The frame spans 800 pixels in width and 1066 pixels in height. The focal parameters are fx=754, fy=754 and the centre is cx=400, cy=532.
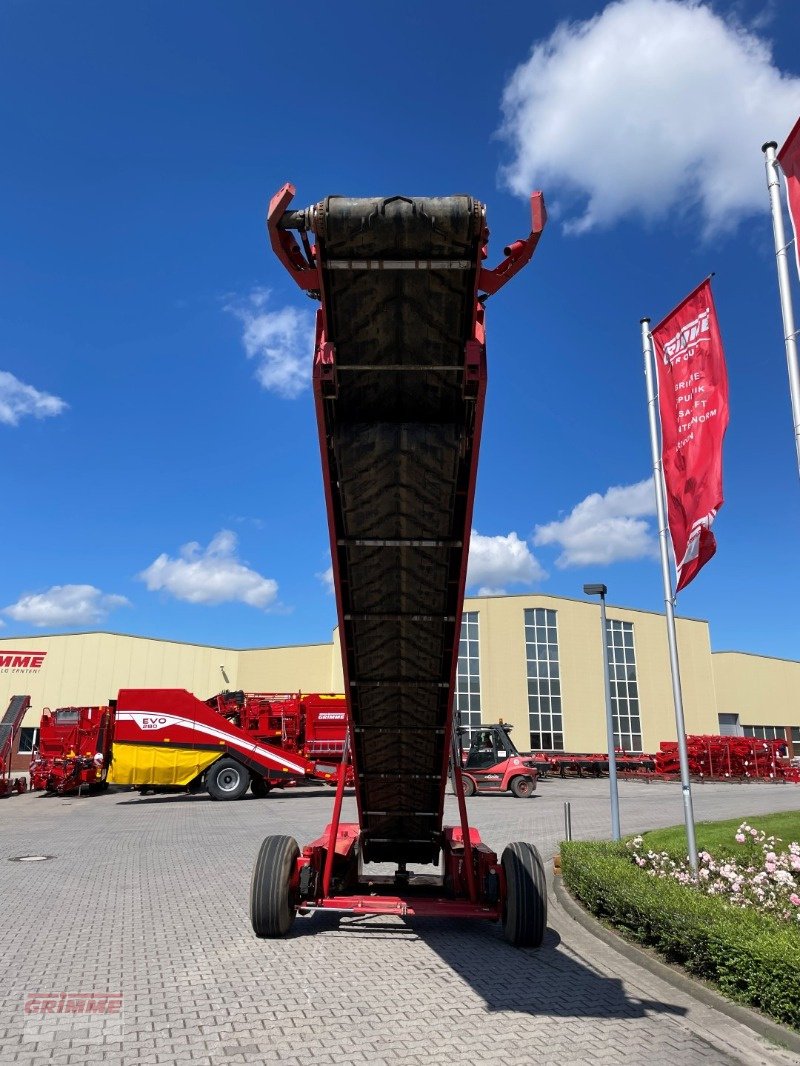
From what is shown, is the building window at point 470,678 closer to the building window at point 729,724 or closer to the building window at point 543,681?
the building window at point 543,681

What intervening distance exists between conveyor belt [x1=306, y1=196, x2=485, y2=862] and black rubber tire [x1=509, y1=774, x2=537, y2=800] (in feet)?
59.0

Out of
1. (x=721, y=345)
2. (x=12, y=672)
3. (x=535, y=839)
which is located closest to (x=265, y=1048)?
(x=721, y=345)

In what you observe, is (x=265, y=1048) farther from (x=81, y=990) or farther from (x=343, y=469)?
(x=343, y=469)

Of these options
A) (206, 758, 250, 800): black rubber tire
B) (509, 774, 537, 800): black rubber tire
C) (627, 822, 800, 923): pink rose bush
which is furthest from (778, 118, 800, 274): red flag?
(509, 774, 537, 800): black rubber tire

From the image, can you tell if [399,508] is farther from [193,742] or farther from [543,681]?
[543,681]

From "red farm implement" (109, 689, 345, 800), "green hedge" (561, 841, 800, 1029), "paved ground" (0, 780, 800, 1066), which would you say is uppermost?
"red farm implement" (109, 689, 345, 800)

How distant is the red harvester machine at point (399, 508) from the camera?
163 inches

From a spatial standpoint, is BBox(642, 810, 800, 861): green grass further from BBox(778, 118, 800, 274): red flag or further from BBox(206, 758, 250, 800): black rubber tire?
BBox(206, 758, 250, 800): black rubber tire

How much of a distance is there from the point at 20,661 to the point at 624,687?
32.7 meters

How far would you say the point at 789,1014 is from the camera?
4.88m

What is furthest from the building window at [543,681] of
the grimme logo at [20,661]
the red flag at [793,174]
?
the red flag at [793,174]

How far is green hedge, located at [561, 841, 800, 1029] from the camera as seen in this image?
5.06 m

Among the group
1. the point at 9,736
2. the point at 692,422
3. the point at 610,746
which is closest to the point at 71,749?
the point at 9,736

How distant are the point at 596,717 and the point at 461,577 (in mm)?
40894
